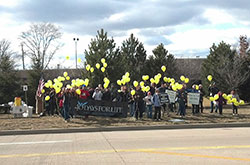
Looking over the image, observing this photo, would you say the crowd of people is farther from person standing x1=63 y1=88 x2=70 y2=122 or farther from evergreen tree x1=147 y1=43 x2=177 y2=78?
evergreen tree x1=147 y1=43 x2=177 y2=78

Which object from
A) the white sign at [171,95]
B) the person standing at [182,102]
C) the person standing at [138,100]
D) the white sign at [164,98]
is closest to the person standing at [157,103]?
the person standing at [138,100]

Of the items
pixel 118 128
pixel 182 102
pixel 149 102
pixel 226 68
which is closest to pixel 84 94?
pixel 149 102

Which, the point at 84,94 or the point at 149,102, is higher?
the point at 84,94

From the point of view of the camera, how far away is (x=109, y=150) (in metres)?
8.95

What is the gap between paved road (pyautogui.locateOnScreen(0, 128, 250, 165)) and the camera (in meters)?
7.61

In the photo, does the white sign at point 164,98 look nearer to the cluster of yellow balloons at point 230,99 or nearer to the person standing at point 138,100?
the person standing at point 138,100

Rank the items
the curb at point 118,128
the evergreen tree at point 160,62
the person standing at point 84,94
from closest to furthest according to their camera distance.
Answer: the curb at point 118,128 < the person standing at point 84,94 < the evergreen tree at point 160,62

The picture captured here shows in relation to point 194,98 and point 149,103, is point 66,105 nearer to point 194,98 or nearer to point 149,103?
point 149,103

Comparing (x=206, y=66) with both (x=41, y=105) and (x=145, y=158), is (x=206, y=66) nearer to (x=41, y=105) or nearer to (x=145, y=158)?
(x=41, y=105)

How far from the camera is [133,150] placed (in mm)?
8844

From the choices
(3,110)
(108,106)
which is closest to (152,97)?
(108,106)

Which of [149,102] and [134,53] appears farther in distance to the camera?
[134,53]

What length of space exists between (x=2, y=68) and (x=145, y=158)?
26.5 m

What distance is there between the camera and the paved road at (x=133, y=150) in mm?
7605
